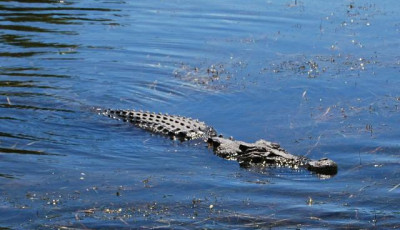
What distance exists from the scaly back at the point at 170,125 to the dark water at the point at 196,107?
0.47ft

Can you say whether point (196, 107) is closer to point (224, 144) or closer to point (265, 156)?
point (224, 144)

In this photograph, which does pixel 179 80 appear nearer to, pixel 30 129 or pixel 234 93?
pixel 234 93

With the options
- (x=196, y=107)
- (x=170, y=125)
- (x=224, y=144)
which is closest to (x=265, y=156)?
(x=224, y=144)

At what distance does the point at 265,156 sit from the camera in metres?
10.6

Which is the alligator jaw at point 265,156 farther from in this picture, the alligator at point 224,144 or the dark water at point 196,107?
the dark water at point 196,107

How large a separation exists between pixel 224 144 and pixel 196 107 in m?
2.05

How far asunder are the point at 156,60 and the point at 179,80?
4.14ft

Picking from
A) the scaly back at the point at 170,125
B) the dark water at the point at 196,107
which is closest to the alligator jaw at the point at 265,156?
the dark water at the point at 196,107

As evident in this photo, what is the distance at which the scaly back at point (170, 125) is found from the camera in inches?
451

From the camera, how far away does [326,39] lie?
16.6 meters

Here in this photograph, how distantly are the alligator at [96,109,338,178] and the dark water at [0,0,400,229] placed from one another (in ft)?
0.44

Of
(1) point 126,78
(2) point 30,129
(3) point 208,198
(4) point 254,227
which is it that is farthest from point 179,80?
(4) point 254,227

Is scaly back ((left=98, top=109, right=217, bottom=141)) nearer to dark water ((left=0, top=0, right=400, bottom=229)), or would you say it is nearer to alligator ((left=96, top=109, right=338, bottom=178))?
alligator ((left=96, top=109, right=338, bottom=178))

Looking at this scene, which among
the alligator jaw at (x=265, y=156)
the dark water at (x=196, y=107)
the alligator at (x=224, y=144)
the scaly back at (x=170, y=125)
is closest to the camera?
the dark water at (x=196, y=107)
